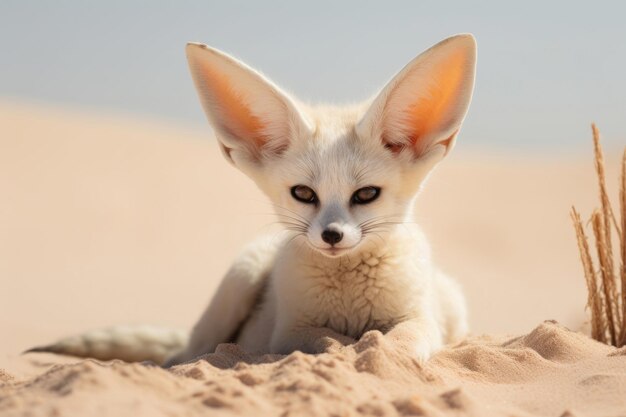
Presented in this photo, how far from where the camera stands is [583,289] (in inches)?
447

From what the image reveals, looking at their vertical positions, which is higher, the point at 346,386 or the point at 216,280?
the point at 346,386

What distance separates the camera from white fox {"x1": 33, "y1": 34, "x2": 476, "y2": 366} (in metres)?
3.41

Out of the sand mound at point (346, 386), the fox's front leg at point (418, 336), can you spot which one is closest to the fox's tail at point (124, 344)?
the sand mound at point (346, 386)

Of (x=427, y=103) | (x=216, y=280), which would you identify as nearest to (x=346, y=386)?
(x=427, y=103)

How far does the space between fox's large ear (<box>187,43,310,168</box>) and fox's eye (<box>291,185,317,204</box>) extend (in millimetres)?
276

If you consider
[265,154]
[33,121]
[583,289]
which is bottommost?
[583,289]

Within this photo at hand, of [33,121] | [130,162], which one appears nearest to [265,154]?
[130,162]

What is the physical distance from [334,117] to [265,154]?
0.39 meters

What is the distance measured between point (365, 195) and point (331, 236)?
36 cm

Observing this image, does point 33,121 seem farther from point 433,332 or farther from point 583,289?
point 433,332

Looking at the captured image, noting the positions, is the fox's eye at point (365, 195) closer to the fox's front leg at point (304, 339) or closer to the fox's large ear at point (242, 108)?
the fox's large ear at point (242, 108)

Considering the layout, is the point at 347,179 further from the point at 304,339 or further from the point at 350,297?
the point at 304,339

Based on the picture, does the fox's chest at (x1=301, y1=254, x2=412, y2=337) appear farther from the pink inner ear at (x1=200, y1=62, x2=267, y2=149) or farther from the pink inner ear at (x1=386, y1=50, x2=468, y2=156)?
the pink inner ear at (x1=200, y1=62, x2=267, y2=149)

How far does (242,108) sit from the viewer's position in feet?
12.3
